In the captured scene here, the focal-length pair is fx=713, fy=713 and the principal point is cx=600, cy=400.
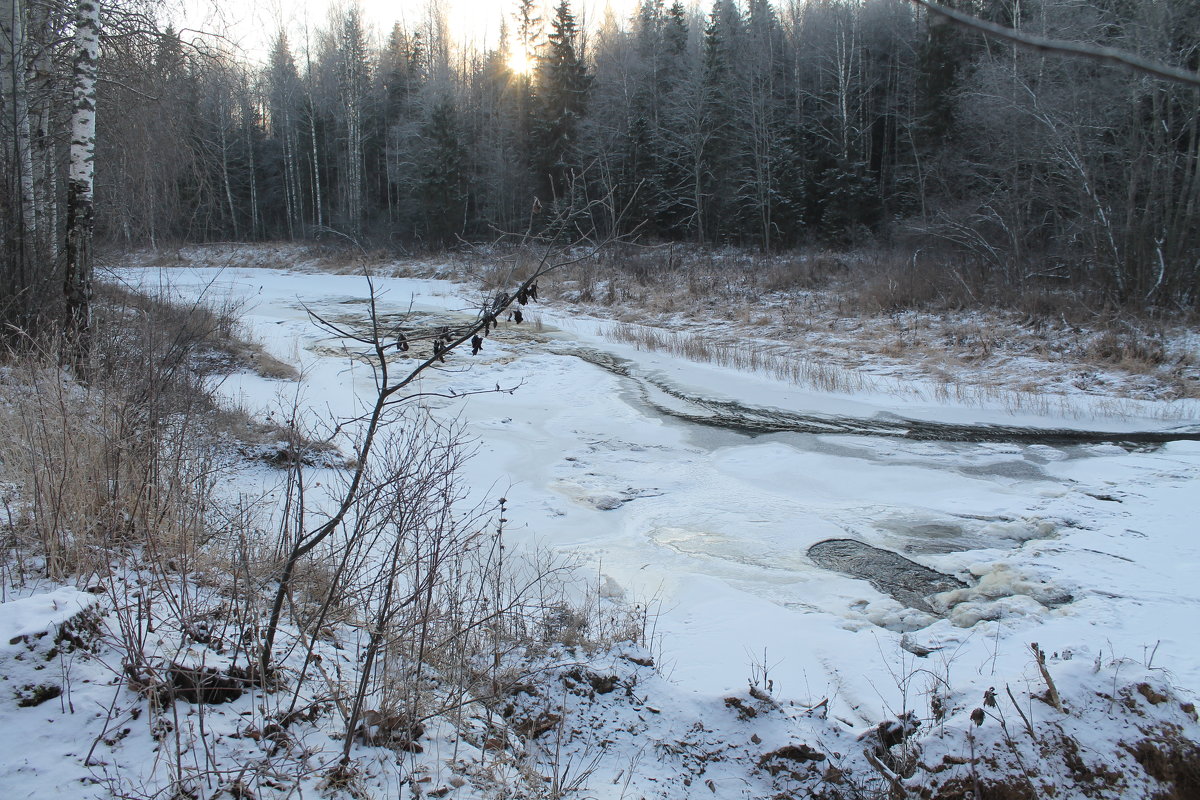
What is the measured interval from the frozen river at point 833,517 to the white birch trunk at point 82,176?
2064 mm

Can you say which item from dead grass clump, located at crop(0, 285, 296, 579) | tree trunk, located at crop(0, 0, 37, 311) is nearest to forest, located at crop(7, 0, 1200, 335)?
tree trunk, located at crop(0, 0, 37, 311)

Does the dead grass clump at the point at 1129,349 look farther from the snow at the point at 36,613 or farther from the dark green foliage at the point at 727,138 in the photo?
the snow at the point at 36,613

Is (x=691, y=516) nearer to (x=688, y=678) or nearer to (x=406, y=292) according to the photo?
(x=688, y=678)

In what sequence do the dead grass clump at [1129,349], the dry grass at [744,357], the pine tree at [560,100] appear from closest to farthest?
the dead grass clump at [1129,349] → the dry grass at [744,357] → the pine tree at [560,100]

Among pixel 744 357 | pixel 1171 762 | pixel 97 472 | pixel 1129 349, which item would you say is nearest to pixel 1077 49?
pixel 1171 762

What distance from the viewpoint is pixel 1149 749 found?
2699mm

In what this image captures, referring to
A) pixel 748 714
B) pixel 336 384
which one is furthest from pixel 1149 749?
pixel 336 384

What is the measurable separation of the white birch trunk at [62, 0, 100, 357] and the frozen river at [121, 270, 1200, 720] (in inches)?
81.3

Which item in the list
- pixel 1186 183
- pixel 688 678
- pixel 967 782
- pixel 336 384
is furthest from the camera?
pixel 1186 183

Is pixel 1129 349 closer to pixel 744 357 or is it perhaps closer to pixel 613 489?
pixel 744 357

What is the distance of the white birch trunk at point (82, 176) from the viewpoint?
7.32 m

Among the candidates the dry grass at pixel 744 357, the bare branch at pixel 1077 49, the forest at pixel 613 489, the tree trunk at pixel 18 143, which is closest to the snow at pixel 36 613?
the forest at pixel 613 489

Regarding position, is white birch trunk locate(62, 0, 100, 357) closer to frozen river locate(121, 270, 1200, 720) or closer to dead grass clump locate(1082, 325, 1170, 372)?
frozen river locate(121, 270, 1200, 720)

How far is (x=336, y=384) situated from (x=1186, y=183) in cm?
1663
